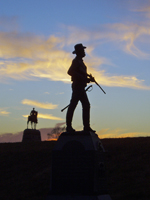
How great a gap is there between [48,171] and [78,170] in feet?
42.2

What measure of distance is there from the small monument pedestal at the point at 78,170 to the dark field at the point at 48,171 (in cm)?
320

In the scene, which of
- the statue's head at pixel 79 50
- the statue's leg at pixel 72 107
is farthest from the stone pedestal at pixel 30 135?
the statue's head at pixel 79 50

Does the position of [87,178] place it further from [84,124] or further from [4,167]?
[4,167]

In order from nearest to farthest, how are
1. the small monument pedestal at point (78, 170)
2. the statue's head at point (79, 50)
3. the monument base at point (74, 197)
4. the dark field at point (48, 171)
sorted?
the monument base at point (74, 197)
the small monument pedestal at point (78, 170)
the statue's head at point (79, 50)
the dark field at point (48, 171)

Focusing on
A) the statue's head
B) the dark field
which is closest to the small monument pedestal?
the dark field

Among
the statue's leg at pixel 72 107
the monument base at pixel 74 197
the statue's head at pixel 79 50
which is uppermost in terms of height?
the statue's head at pixel 79 50

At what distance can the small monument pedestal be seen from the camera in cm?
1237

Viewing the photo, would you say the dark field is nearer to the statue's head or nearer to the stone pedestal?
the statue's head

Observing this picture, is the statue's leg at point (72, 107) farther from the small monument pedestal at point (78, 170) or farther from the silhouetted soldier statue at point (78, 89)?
the small monument pedestal at point (78, 170)

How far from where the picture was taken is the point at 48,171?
983 inches

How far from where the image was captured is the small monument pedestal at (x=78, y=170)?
40.6 ft

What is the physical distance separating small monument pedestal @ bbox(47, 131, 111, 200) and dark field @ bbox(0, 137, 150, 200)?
320cm

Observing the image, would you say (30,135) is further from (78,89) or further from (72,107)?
(78,89)

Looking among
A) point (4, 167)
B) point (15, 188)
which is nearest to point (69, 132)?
point (15, 188)
